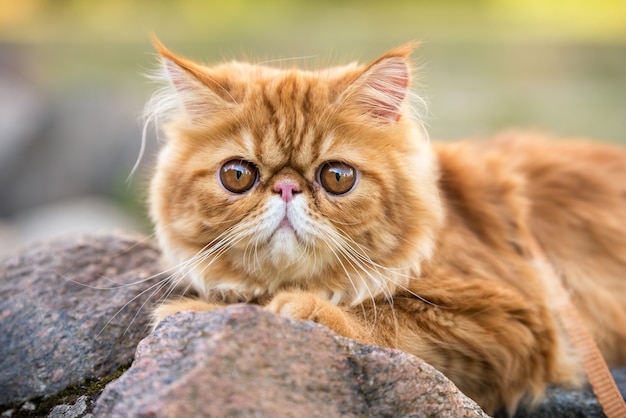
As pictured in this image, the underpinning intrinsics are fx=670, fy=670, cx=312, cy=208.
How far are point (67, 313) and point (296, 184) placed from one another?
113 centimetres

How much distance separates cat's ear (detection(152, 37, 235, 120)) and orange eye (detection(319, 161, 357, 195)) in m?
0.47

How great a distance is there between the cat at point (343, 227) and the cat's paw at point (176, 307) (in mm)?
10

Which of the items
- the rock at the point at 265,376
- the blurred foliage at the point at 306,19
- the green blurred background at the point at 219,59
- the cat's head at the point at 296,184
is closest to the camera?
the rock at the point at 265,376

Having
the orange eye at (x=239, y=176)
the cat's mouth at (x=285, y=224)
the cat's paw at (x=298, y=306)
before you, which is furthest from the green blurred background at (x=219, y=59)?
the cat's paw at (x=298, y=306)

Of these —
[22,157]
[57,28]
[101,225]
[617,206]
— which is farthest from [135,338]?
[57,28]

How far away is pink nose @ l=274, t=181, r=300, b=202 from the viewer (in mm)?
2295

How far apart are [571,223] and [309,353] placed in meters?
1.94

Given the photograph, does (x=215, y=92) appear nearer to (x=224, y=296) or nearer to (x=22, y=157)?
(x=224, y=296)

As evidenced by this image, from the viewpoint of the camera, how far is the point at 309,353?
6.20 feet

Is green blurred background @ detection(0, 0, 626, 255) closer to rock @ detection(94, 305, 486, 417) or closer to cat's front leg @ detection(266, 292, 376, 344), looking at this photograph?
cat's front leg @ detection(266, 292, 376, 344)

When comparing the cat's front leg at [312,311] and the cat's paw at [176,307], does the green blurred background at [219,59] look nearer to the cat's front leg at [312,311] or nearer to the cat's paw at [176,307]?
the cat's paw at [176,307]

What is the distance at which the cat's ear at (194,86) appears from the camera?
254 cm

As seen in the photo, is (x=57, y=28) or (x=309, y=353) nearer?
(x=309, y=353)

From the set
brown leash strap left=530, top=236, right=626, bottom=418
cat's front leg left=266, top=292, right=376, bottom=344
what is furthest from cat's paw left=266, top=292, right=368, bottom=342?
brown leash strap left=530, top=236, right=626, bottom=418
